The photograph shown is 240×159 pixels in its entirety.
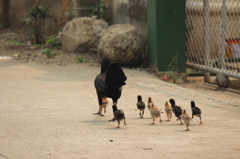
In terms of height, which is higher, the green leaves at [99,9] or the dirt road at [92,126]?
the green leaves at [99,9]

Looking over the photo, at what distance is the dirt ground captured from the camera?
19.1 ft

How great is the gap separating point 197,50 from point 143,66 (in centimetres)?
151

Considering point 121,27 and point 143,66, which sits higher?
point 121,27

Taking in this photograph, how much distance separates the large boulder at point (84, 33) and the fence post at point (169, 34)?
230 centimetres

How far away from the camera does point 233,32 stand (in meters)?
13.0

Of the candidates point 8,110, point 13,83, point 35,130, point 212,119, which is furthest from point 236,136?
point 13,83

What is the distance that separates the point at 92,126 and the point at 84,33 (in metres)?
7.54

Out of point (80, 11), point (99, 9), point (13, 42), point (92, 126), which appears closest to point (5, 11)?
point (13, 42)

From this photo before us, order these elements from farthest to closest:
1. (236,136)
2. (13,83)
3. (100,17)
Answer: (100,17), (13,83), (236,136)

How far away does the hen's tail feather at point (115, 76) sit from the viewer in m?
7.38

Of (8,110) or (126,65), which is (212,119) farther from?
(126,65)

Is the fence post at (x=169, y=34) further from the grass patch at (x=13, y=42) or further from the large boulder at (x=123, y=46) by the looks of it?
the grass patch at (x=13, y=42)

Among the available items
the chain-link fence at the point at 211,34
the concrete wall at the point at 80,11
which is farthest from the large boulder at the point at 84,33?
the chain-link fence at the point at 211,34

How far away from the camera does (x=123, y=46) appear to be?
511 inches
